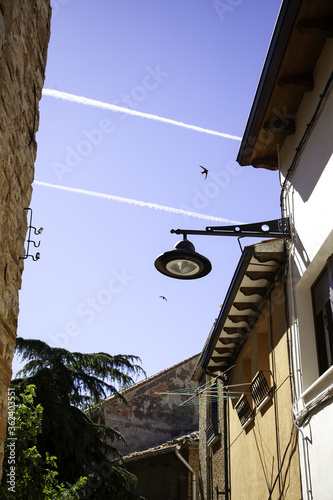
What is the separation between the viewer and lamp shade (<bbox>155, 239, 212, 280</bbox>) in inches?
259

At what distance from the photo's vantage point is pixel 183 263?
6.68m

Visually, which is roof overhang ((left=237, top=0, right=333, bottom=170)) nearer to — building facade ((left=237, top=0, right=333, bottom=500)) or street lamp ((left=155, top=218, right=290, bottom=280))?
building facade ((left=237, top=0, right=333, bottom=500))

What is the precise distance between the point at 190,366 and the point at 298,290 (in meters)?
17.8

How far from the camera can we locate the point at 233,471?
1147cm

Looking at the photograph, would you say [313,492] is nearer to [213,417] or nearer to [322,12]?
[322,12]

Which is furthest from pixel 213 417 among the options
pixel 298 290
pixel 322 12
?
pixel 322 12

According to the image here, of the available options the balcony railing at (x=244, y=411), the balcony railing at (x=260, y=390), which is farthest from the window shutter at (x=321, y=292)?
the balcony railing at (x=244, y=411)

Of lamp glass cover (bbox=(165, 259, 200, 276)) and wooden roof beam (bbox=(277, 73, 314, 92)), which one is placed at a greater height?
wooden roof beam (bbox=(277, 73, 314, 92))

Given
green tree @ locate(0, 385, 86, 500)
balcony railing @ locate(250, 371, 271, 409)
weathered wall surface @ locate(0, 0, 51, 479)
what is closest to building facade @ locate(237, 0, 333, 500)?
balcony railing @ locate(250, 371, 271, 409)

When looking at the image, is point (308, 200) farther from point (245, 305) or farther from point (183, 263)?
point (245, 305)

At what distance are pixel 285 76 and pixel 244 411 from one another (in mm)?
5905

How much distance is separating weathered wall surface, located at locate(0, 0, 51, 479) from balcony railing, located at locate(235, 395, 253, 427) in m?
6.73

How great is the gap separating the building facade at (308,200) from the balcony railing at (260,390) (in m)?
1.51

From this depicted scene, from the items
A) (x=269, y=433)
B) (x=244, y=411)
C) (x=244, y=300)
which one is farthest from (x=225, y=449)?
(x=244, y=300)
